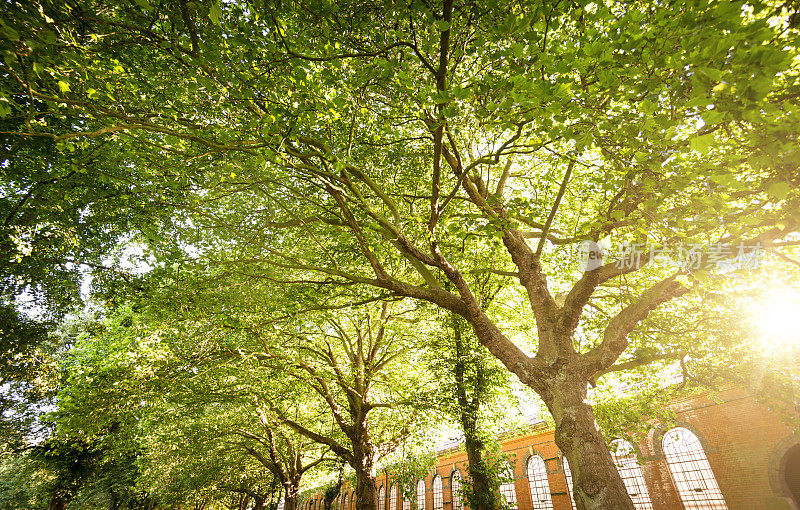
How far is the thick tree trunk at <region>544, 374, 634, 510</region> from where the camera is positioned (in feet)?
15.7

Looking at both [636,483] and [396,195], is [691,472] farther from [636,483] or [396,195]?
[396,195]

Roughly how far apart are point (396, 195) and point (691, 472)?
16801mm

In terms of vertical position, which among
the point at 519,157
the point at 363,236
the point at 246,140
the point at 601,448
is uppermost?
the point at 519,157

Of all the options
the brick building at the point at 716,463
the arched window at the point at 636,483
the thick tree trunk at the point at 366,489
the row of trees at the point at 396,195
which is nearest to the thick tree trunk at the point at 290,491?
the brick building at the point at 716,463

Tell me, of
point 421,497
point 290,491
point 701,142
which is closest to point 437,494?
point 421,497

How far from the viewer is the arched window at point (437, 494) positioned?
25.6 metres

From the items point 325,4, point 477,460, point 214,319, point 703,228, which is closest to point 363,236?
point 325,4

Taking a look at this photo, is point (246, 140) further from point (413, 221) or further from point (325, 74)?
point (413, 221)

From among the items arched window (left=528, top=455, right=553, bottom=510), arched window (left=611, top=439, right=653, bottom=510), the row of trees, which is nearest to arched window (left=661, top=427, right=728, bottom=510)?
arched window (left=611, top=439, right=653, bottom=510)

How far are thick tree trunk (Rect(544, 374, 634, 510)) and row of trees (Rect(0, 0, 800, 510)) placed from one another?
4 centimetres

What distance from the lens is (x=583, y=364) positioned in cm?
617

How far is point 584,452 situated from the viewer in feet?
16.9

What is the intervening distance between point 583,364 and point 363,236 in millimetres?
4688

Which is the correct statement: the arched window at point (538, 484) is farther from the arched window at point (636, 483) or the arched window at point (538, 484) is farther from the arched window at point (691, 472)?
the arched window at point (691, 472)
